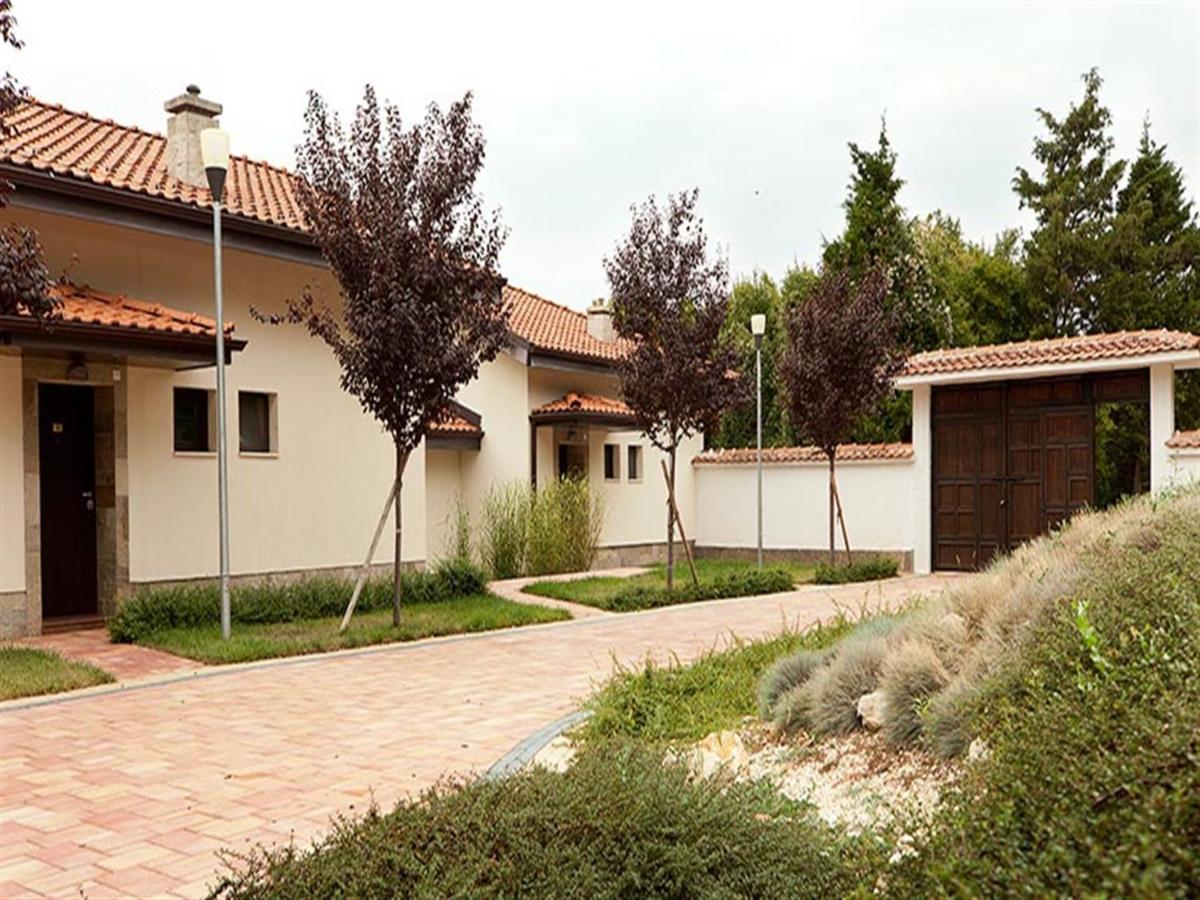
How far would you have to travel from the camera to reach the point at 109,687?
6688 mm

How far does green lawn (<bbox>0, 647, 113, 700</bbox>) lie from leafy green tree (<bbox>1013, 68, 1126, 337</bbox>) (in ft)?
72.9

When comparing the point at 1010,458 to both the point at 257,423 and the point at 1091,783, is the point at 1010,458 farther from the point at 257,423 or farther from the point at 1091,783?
the point at 1091,783

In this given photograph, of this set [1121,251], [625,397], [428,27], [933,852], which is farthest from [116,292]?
[1121,251]

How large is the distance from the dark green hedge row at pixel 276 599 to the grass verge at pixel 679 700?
4.67 meters

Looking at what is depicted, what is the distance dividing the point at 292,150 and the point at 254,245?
5.56 ft

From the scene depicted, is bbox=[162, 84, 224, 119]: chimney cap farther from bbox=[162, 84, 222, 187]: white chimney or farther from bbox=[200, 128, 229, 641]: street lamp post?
bbox=[200, 128, 229, 641]: street lamp post

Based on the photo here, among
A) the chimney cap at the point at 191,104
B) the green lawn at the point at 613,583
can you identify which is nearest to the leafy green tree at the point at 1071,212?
the green lawn at the point at 613,583

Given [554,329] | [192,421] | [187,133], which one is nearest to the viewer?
[192,421]

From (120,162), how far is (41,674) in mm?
6028

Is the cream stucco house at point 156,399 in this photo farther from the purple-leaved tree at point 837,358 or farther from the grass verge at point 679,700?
the purple-leaved tree at point 837,358

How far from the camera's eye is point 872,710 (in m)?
4.16

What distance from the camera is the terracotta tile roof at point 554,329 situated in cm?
1681

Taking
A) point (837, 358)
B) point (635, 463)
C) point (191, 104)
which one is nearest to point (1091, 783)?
point (191, 104)

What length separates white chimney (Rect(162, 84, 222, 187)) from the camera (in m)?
11.0
